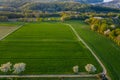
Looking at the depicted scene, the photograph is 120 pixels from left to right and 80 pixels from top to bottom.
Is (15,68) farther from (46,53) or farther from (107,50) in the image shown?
(107,50)

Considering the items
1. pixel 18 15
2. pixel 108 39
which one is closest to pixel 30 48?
pixel 108 39

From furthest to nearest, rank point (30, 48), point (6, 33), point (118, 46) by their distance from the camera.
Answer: point (6, 33) → point (118, 46) → point (30, 48)

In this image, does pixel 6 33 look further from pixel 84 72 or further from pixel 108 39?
pixel 84 72

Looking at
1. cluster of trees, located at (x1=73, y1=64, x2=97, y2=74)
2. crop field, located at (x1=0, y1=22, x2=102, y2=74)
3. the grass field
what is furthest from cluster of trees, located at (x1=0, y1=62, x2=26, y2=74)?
the grass field

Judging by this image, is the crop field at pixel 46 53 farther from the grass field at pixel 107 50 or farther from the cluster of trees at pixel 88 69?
the grass field at pixel 107 50

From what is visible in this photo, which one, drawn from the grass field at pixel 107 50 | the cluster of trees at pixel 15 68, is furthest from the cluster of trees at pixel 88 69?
the cluster of trees at pixel 15 68
